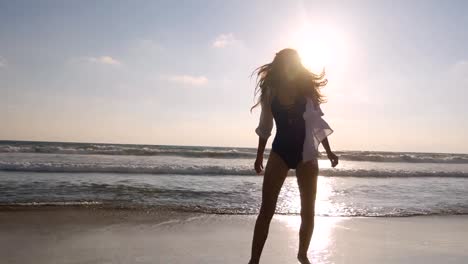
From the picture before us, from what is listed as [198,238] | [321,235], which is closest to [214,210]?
[198,238]

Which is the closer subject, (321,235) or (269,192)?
(269,192)

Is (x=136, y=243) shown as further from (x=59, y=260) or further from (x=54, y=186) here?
(x=54, y=186)

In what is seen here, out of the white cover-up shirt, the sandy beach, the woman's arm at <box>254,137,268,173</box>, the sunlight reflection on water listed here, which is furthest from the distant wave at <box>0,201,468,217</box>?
the white cover-up shirt

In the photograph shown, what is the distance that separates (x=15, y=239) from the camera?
4648 millimetres

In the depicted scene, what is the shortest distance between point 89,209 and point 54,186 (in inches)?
119

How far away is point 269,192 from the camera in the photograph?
3.38 metres

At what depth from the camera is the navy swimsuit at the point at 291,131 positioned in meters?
3.34

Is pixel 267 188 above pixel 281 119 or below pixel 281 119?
below

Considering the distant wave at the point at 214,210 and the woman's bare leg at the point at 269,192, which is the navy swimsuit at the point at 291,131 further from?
the distant wave at the point at 214,210

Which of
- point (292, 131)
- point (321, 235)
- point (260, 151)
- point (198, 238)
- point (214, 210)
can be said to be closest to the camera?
point (292, 131)

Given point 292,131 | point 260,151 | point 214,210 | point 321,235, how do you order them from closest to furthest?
point 292,131 → point 260,151 → point 321,235 → point 214,210

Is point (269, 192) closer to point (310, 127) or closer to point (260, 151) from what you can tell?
point (260, 151)

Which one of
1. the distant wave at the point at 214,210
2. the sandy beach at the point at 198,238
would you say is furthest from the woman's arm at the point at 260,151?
A: the distant wave at the point at 214,210

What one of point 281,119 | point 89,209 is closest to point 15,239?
point 89,209
